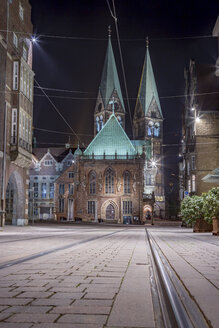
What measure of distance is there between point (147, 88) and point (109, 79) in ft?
32.3

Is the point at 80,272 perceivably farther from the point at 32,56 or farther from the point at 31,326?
the point at 32,56

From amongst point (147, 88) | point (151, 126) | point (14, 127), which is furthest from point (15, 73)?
point (151, 126)

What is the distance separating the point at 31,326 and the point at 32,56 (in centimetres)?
3400

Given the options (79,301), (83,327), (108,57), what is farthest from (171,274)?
(108,57)

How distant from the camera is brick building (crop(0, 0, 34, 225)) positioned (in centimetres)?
2656

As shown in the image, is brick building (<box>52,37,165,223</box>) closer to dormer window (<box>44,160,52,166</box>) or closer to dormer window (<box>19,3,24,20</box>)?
dormer window (<box>44,160,52,166</box>)

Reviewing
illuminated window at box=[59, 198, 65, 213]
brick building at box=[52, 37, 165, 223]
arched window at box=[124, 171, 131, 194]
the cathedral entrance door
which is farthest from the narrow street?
illuminated window at box=[59, 198, 65, 213]

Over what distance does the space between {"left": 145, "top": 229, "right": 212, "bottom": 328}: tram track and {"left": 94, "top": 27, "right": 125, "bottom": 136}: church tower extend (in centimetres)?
7901

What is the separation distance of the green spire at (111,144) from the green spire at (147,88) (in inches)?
1099

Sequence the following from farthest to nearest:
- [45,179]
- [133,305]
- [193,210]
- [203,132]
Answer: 1. [45,179]
2. [203,132]
3. [193,210]
4. [133,305]

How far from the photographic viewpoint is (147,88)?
9025cm

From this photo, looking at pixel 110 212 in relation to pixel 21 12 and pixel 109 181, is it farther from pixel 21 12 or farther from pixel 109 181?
pixel 21 12

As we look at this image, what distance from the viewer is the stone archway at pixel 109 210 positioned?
196ft

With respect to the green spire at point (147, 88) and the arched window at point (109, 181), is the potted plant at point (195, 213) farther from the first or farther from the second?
the green spire at point (147, 88)
